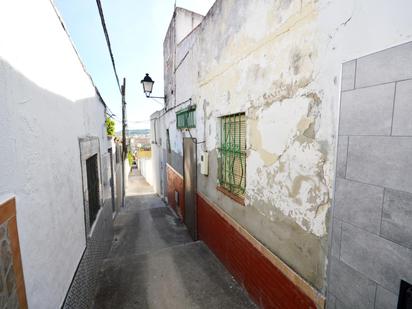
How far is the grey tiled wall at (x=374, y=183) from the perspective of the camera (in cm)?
136

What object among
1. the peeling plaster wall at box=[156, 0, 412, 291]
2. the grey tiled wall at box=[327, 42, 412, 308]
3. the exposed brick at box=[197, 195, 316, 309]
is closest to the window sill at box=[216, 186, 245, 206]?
the peeling plaster wall at box=[156, 0, 412, 291]

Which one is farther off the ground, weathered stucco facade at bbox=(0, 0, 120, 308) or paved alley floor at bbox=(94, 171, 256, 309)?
weathered stucco facade at bbox=(0, 0, 120, 308)

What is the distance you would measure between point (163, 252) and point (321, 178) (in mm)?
4056

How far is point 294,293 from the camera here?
232 centimetres

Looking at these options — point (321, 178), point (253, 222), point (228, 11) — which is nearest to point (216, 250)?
point (253, 222)

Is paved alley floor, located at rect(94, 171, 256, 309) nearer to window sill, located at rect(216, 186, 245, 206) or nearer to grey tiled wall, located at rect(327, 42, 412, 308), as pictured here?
window sill, located at rect(216, 186, 245, 206)

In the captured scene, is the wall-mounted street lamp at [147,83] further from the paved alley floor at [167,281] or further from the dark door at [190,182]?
the paved alley floor at [167,281]

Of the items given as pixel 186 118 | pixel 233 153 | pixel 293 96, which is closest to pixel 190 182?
pixel 186 118

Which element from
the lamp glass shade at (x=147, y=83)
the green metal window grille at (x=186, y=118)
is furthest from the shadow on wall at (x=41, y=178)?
the lamp glass shade at (x=147, y=83)

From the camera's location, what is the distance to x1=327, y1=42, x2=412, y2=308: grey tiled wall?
53.6 inches

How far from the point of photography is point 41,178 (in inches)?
67.3

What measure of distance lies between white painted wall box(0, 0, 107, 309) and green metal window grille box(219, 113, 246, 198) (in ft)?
8.06

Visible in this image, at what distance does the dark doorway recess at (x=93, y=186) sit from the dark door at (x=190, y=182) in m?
2.36

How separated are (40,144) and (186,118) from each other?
14.8ft
